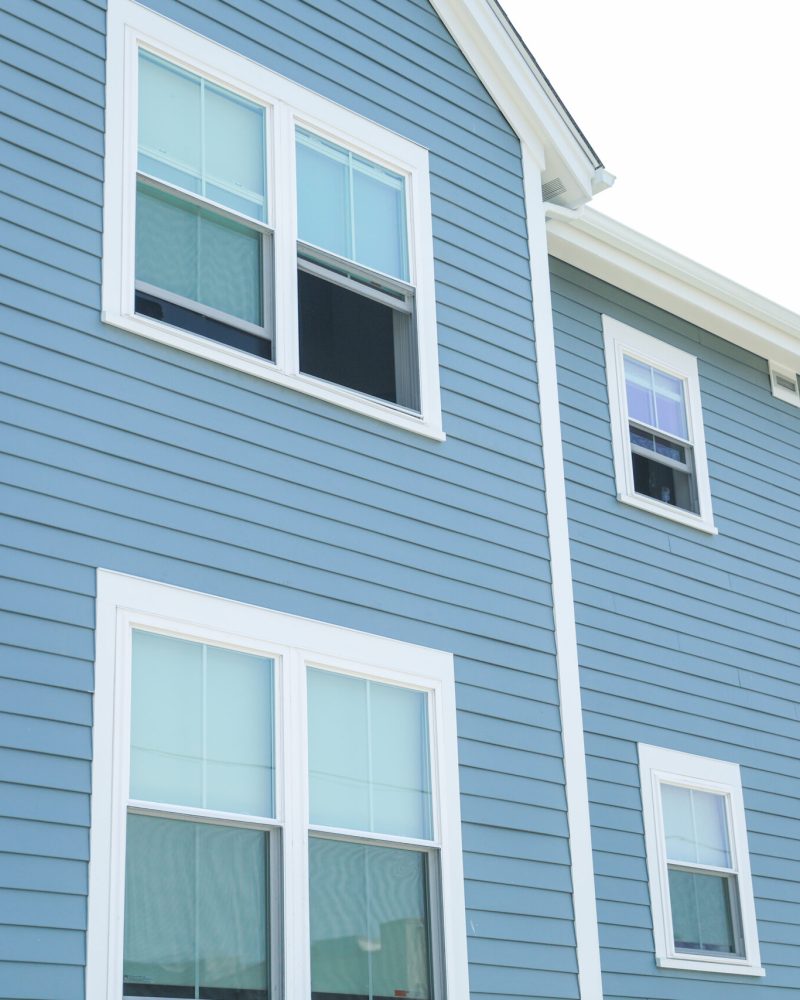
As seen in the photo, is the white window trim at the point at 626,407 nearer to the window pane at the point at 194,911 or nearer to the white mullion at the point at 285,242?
the white mullion at the point at 285,242

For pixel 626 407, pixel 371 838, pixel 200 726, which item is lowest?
pixel 371 838

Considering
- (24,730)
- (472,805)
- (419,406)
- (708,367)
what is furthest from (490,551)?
(708,367)

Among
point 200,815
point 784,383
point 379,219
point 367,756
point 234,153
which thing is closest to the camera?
point 200,815

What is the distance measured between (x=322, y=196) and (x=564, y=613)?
283 centimetres

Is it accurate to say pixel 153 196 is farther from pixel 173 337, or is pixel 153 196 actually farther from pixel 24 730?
pixel 24 730

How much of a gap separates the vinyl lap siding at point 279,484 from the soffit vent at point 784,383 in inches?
143

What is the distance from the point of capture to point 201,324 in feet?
25.8

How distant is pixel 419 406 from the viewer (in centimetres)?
875

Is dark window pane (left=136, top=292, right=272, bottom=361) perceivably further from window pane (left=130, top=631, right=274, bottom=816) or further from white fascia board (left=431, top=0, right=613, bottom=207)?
white fascia board (left=431, top=0, right=613, bottom=207)

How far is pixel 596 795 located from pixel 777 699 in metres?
2.39

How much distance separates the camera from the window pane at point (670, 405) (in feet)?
37.6

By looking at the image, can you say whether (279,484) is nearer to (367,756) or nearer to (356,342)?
(356,342)

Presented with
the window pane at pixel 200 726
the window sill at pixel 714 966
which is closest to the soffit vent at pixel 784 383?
the window sill at pixel 714 966

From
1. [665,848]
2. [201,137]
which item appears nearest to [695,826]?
[665,848]
